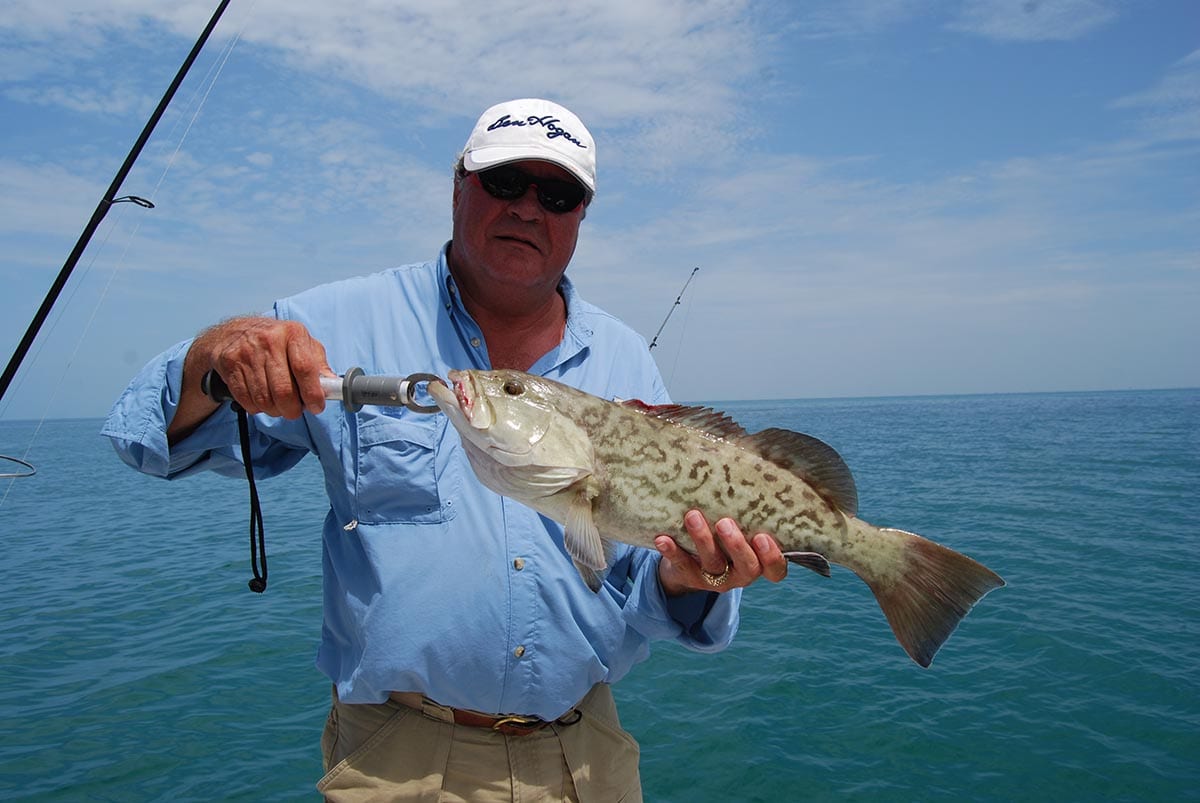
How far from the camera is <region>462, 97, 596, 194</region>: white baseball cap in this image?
3232 mm

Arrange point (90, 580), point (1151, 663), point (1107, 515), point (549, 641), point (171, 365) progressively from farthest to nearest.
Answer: point (1107, 515) → point (90, 580) → point (1151, 663) → point (549, 641) → point (171, 365)

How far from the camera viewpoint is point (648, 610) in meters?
3.13

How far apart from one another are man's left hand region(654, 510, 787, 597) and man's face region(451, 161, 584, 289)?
1.34 meters

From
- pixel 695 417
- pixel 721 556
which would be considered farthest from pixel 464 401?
pixel 721 556

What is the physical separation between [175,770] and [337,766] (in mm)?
6441

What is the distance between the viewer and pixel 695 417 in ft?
10.2

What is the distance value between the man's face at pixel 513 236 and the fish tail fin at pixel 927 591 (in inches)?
75.3

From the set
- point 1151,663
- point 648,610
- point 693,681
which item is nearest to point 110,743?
point 693,681

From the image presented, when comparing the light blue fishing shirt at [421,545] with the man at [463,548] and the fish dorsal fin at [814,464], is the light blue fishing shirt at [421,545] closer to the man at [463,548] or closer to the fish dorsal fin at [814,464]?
the man at [463,548]

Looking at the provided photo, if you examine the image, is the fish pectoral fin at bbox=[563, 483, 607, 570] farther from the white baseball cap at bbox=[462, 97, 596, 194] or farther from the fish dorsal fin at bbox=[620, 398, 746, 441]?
the white baseball cap at bbox=[462, 97, 596, 194]

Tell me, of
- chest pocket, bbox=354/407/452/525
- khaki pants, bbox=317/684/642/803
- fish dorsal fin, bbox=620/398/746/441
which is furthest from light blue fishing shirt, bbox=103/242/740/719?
fish dorsal fin, bbox=620/398/746/441

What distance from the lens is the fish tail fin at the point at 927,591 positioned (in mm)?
2912

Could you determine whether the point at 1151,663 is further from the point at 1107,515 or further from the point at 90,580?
the point at 90,580

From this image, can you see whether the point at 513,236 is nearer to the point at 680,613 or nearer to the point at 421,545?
the point at 421,545
